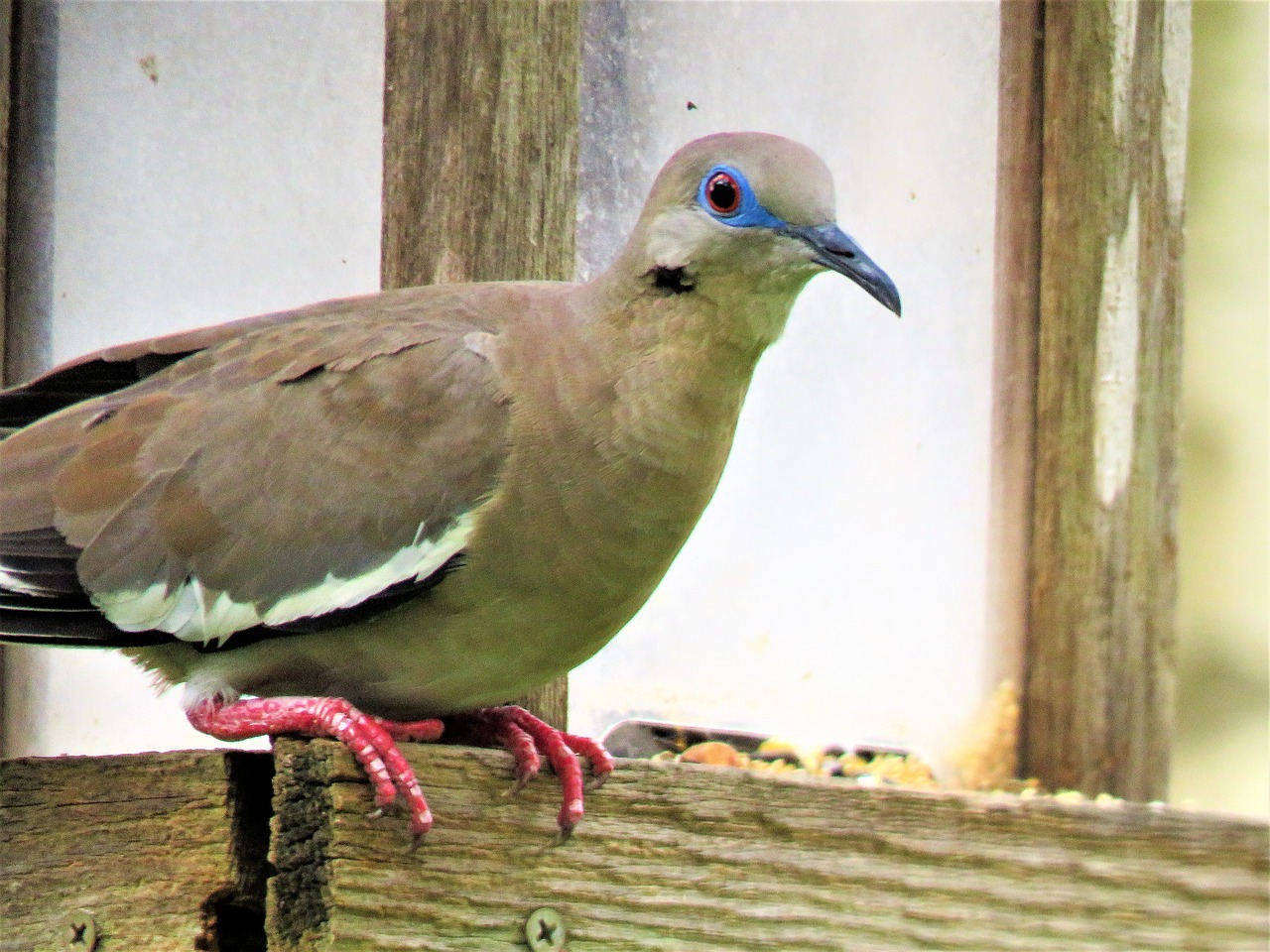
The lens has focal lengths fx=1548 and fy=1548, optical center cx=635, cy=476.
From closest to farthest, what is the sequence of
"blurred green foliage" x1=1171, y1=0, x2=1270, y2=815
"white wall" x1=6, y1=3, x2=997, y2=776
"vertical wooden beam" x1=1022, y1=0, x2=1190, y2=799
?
"white wall" x1=6, y1=3, x2=997, y2=776, "vertical wooden beam" x1=1022, y1=0, x2=1190, y2=799, "blurred green foliage" x1=1171, y1=0, x2=1270, y2=815

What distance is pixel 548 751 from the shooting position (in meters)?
1.57

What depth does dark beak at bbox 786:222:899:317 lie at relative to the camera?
65.2 inches

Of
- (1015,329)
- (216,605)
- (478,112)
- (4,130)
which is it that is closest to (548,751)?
(216,605)

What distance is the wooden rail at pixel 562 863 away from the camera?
128 centimetres

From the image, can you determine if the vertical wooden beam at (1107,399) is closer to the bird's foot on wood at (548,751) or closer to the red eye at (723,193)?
the red eye at (723,193)

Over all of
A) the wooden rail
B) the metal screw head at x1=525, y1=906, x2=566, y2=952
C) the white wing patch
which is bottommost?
the metal screw head at x1=525, y1=906, x2=566, y2=952

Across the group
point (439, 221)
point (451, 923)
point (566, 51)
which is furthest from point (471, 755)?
point (566, 51)

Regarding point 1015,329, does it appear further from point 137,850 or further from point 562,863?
point 137,850

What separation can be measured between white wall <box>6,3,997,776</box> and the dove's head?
0.18 meters

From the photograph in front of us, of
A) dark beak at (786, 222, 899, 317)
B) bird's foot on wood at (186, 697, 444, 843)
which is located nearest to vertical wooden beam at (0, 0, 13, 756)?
bird's foot on wood at (186, 697, 444, 843)

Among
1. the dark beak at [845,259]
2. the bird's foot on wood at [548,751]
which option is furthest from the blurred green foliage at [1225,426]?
the bird's foot on wood at [548,751]

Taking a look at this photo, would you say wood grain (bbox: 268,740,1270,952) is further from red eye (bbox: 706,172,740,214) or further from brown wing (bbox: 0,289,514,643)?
red eye (bbox: 706,172,740,214)

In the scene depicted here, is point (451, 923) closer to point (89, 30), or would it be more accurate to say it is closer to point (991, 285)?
point (89, 30)

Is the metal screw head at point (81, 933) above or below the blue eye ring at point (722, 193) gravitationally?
below
